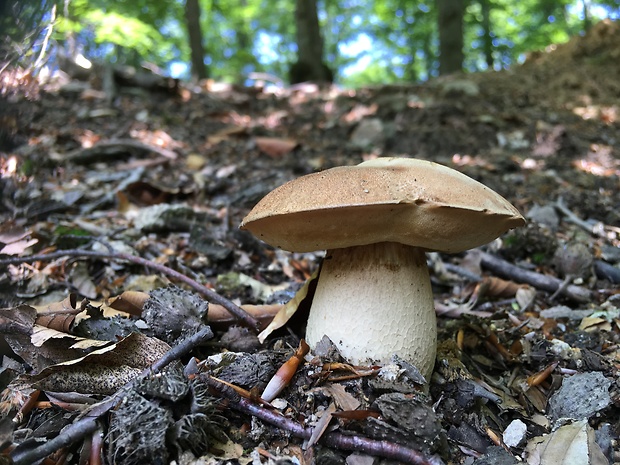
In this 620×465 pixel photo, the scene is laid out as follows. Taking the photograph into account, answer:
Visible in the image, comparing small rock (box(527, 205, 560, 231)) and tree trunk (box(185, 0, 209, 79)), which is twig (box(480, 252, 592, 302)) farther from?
Answer: tree trunk (box(185, 0, 209, 79))

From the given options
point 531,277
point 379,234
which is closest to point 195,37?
point 531,277

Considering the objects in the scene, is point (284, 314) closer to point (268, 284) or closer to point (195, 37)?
point (268, 284)

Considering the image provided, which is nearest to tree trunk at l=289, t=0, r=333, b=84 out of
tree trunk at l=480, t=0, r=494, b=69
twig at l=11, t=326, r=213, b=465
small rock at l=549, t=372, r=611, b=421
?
small rock at l=549, t=372, r=611, b=421

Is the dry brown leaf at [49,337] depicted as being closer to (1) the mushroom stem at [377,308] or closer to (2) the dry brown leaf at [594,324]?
(1) the mushroom stem at [377,308]

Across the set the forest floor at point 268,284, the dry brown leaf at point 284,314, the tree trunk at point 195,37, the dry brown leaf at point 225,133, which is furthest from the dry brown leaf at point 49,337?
the tree trunk at point 195,37

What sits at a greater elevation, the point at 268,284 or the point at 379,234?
the point at 379,234

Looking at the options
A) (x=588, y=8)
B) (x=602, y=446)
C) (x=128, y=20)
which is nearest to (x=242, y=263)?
(x=602, y=446)

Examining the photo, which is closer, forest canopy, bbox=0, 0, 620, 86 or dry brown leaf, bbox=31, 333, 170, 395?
dry brown leaf, bbox=31, 333, 170, 395
